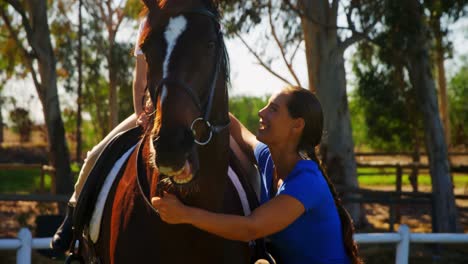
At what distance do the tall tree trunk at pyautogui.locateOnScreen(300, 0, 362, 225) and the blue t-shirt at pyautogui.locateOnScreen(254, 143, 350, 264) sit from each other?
37.2ft

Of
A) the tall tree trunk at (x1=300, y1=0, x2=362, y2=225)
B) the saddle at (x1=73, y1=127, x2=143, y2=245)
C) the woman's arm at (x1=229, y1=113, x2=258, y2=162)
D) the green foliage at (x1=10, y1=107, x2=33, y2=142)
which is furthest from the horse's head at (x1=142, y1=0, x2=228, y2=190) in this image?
the green foliage at (x1=10, y1=107, x2=33, y2=142)

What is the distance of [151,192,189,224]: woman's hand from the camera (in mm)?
3182

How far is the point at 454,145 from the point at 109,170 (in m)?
34.8

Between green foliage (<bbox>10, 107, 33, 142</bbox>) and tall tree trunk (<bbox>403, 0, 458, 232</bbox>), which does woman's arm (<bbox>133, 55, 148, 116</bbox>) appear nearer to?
tall tree trunk (<bbox>403, 0, 458, 232</bbox>)

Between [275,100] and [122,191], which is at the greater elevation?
[275,100]

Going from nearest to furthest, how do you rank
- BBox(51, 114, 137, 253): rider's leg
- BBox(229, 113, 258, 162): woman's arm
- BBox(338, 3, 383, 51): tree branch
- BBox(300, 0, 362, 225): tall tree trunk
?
BBox(229, 113, 258, 162): woman's arm, BBox(51, 114, 137, 253): rider's leg, BBox(338, 3, 383, 51): tree branch, BBox(300, 0, 362, 225): tall tree trunk

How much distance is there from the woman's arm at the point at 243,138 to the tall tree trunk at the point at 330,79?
33.2ft

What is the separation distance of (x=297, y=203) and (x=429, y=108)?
1150cm

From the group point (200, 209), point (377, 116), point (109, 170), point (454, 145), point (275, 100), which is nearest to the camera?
point (200, 209)

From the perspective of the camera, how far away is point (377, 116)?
2925 cm

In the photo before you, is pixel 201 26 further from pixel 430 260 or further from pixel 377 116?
pixel 377 116

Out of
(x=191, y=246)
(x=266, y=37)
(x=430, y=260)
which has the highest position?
(x=266, y=37)

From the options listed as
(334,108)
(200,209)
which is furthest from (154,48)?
(334,108)

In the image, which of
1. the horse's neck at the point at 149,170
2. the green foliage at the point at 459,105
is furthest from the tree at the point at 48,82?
the green foliage at the point at 459,105
